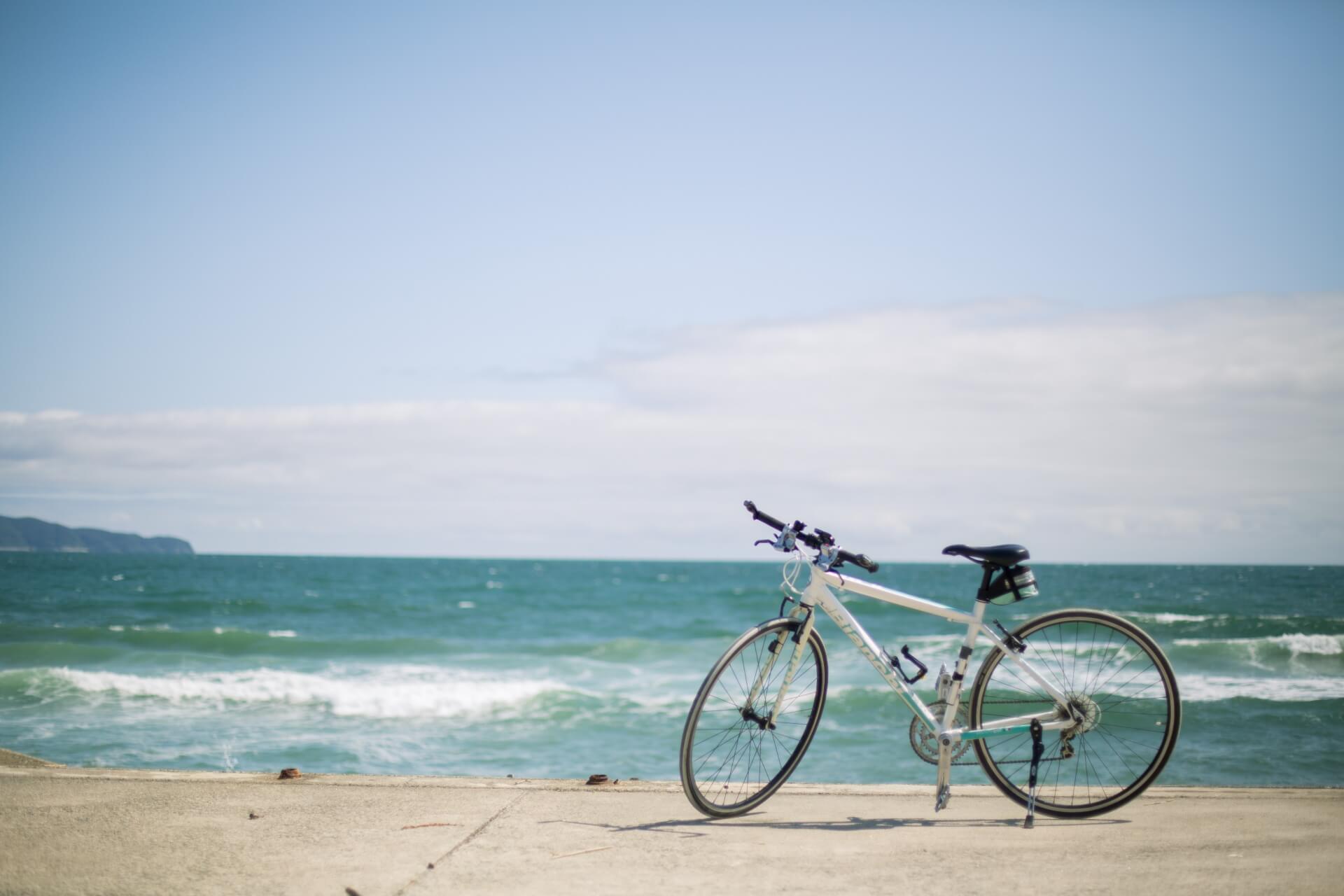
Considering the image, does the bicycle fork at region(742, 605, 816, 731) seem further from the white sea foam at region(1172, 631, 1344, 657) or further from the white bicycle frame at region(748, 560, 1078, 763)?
the white sea foam at region(1172, 631, 1344, 657)

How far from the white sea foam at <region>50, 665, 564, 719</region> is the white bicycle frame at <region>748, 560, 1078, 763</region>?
10682 millimetres

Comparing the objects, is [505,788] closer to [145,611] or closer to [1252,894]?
[1252,894]

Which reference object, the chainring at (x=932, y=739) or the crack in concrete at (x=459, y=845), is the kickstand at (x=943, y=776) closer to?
the chainring at (x=932, y=739)

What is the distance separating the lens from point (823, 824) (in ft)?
12.6

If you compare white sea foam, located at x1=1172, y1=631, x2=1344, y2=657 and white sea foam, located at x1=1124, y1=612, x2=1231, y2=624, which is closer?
white sea foam, located at x1=1172, y1=631, x2=1344, y2=657

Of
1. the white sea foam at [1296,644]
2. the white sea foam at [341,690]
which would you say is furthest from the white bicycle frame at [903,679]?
the white sea foam at [1296,644]

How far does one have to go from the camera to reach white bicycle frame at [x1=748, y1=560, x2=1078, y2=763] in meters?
3.88

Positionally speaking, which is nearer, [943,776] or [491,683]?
[943,776]

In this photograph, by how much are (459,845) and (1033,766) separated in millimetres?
2205

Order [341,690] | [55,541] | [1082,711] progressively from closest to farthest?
[1082,711]
[341,690]
[55,541]

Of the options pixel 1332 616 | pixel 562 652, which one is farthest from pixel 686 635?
pixel 1332 616

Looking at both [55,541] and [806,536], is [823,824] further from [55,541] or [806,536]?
[55,541]

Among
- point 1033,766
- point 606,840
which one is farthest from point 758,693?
point 1033,766

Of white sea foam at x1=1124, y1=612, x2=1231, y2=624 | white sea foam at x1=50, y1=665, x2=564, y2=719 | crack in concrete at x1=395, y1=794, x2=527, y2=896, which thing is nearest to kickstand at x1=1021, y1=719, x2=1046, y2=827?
crack in concrete at x1=395, y1=794, x2=527, y2=896
